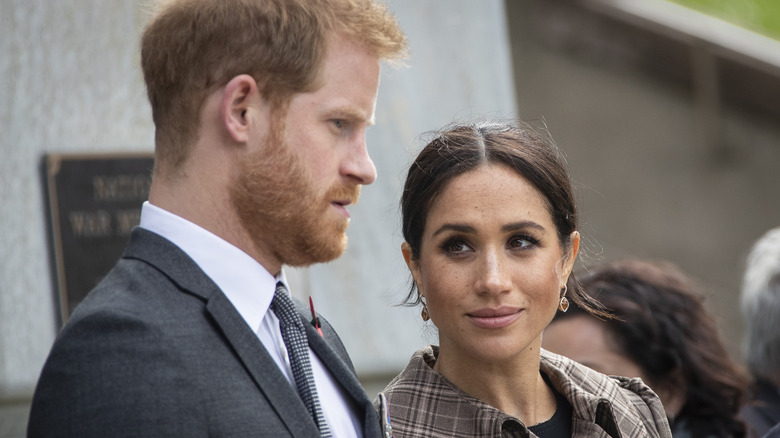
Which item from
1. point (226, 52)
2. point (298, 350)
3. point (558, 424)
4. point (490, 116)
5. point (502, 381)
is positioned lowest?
point (558, 424)

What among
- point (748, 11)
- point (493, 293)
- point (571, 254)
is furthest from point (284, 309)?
point (748, 11)

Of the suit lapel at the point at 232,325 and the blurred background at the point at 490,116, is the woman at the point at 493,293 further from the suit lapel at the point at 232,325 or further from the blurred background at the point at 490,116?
the suit lapel at the point at 232,325

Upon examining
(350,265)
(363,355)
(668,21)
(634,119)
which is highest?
(668,21)

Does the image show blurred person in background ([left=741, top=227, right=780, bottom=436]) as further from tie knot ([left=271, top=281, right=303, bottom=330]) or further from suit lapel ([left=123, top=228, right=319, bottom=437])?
suit lapel ([left=123, top=228, right=319, bottom=437])

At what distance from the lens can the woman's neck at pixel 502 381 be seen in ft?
8.21

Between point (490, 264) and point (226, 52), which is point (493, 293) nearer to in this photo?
point (490, 264)

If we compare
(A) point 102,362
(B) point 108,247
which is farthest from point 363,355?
(A) point 102,362

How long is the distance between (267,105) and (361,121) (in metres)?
0.22

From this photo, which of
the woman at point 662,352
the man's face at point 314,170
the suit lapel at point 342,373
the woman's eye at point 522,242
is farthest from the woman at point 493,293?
the woman at point 662,352

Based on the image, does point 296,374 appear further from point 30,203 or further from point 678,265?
point 678,265

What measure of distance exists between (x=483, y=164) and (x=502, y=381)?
0.56 m

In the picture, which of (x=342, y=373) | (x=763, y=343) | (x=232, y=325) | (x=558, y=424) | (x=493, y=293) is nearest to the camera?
(x=232, y=325)

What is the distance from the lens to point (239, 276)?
6.60ft

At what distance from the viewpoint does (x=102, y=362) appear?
5.56ft
